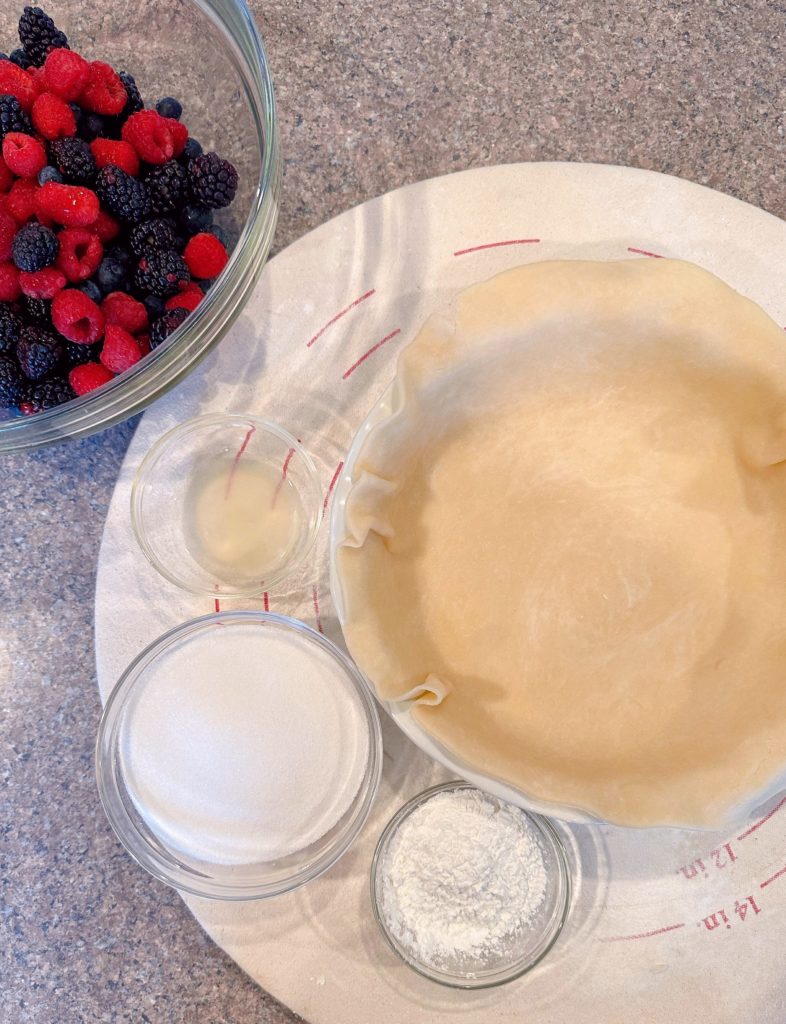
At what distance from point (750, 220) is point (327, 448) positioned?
44 cm

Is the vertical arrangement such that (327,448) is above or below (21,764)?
above

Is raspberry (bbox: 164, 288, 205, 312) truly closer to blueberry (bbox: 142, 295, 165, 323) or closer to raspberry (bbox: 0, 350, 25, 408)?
blueberry (bbox: 142, 295, 165, 323)

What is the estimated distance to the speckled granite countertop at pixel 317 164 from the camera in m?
0.77

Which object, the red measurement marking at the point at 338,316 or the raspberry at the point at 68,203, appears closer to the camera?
the raspberry at the point at 68,203

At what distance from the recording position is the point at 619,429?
72 cm

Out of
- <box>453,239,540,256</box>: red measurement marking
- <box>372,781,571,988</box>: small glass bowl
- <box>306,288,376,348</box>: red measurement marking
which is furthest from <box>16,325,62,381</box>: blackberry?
<box>372,781,571,988</box>: small glass bowl

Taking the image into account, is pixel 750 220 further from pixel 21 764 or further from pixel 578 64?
pixel 21 764

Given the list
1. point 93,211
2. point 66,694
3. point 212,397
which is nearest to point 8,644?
→ point 66,694

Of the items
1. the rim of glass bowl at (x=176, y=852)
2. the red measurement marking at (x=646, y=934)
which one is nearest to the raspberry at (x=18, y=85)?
the rim of glass bowl at (x=176, y=852)

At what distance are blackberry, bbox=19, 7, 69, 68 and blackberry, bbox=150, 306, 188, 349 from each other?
0.82ft

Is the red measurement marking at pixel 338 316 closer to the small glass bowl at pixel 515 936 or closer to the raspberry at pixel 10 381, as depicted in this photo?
the raspberry at pixel 10 381

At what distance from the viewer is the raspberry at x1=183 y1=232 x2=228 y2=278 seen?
68cm

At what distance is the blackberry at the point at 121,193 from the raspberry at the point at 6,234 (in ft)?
0.24

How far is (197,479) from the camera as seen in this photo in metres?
0.77
